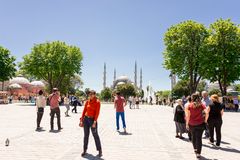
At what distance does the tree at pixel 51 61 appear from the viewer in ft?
201

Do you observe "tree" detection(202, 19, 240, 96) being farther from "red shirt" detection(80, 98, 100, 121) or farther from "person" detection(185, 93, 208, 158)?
"red shirt" detection(80, 98, 100, 121)

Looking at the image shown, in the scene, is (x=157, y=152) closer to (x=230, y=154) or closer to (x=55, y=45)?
(x=230, y=154)

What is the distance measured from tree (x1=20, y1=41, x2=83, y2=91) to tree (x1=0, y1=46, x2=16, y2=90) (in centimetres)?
184

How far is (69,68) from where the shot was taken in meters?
63.1

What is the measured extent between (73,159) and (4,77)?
5481cm

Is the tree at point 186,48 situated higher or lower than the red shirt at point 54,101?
higher

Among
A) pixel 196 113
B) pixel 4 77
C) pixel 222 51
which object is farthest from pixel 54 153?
pixel 4 77

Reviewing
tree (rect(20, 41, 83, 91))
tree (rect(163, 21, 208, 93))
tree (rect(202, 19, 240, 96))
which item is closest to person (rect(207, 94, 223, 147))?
tree (rect(202, 19, 240, 96))

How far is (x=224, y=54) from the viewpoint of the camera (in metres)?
44.9

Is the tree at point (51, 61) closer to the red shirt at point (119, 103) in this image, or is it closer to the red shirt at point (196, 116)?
the red shirt at point (119, 103)

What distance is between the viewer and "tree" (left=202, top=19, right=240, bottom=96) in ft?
146

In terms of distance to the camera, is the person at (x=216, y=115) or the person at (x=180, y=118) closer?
the person at (x=216, y=115)

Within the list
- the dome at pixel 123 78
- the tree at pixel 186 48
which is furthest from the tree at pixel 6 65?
the dome at pixel 123 78

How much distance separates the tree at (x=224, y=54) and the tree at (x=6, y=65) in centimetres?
3508
